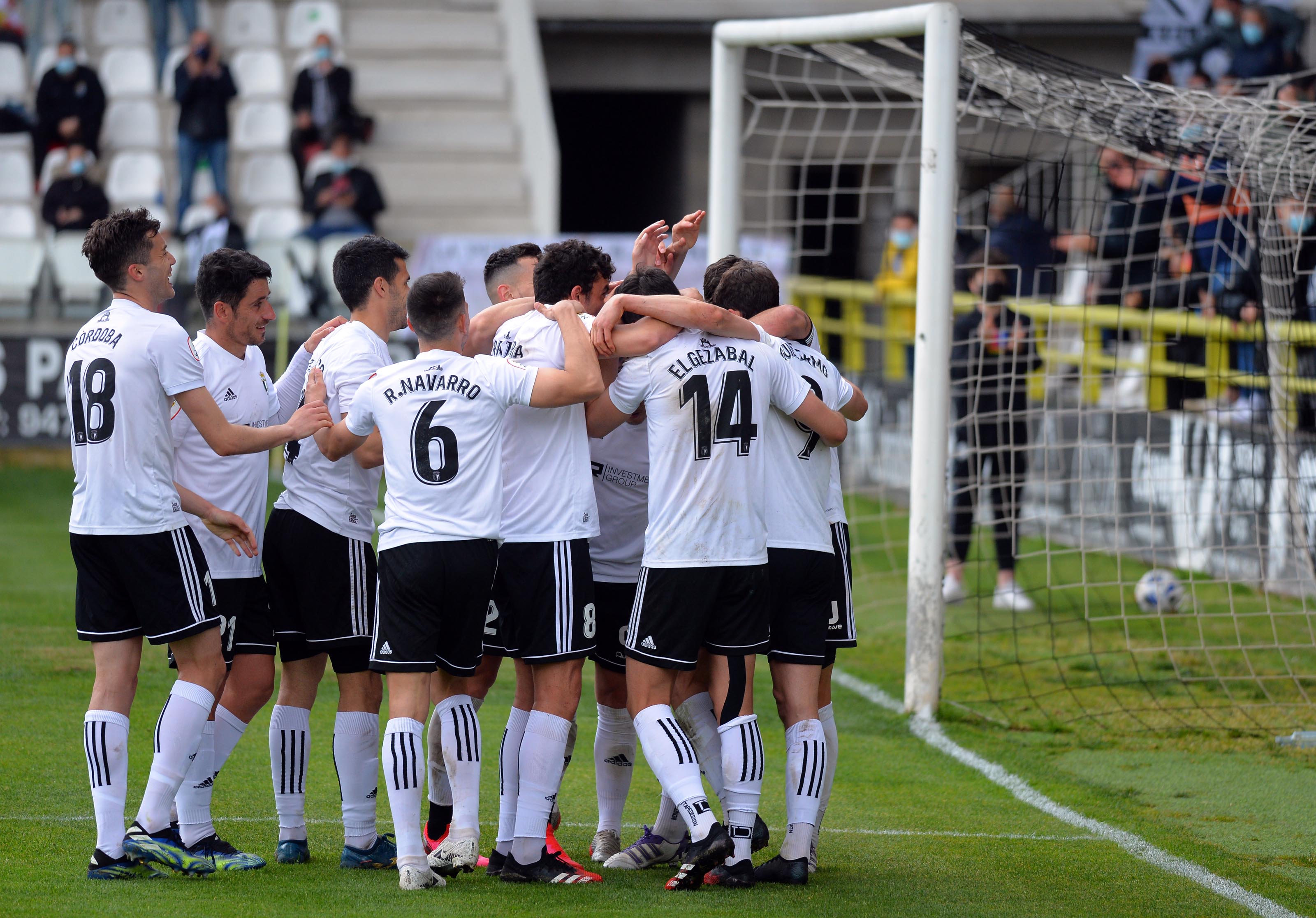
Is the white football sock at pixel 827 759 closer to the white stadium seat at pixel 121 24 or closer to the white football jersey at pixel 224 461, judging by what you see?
the white football jersey at pixel 224 461

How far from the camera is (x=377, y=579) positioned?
4.77 metres

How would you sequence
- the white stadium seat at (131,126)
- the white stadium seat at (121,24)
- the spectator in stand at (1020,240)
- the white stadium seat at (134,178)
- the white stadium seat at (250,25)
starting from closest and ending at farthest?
the spectator in stand at (1020,240)
the white stadium seat at (134,178)
the white stadium seat at (131,126)
the white stadium seat at (121,24)
the white stadium seat at (250,25)

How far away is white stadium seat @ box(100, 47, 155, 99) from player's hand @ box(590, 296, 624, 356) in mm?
17015

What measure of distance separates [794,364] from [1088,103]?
12.2ft

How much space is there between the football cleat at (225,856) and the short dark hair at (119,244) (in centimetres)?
177

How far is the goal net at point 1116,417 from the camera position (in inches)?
310

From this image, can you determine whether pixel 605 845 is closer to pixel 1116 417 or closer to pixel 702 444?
pixel 702 444

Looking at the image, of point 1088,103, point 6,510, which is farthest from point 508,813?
point 6,510

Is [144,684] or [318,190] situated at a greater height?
[318,190]

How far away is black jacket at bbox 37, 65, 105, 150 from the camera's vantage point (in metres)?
18.1

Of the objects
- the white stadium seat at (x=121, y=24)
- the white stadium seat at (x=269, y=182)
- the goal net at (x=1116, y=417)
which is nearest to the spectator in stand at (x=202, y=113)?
the white stadium seat at (x=269, y=182)

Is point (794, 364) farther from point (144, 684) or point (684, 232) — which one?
point (144, 684)

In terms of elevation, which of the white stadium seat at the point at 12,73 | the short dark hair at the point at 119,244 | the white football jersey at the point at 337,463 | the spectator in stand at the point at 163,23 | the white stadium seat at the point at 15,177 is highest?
the spectator in stand at the point at 163,23

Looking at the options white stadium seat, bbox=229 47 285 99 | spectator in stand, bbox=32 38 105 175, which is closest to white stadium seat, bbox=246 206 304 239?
spectator in stand, bbox=32 38 105 175
